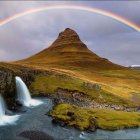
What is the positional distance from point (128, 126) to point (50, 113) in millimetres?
21775

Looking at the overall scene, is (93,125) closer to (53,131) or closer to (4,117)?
(53,131)

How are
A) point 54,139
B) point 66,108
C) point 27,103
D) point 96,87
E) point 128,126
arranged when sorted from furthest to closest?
point 96,87, point 27,103, point 66,108, point 128,126, point 54,139

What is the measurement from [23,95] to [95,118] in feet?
108

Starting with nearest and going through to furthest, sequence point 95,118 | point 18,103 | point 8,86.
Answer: point 95,118 < point 18,103 < point 8,86

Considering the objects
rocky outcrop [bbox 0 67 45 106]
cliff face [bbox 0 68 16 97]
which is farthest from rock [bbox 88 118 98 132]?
cliff face [bbox 0 68 16 97]

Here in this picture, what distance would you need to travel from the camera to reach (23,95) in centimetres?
10675

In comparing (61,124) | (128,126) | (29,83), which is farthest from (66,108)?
(29,83)

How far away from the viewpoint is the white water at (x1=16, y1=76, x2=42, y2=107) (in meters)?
103

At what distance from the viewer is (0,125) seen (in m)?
72.8

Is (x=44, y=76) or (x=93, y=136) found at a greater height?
(x=44, y=76)

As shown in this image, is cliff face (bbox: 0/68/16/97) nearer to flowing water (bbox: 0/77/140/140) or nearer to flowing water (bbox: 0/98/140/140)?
flowing water (bbox: 0/77/140/140)

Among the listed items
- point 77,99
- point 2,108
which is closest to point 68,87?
point 77,99

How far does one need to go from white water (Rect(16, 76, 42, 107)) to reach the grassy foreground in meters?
15.4

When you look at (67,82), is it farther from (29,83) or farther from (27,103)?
(27,103)
